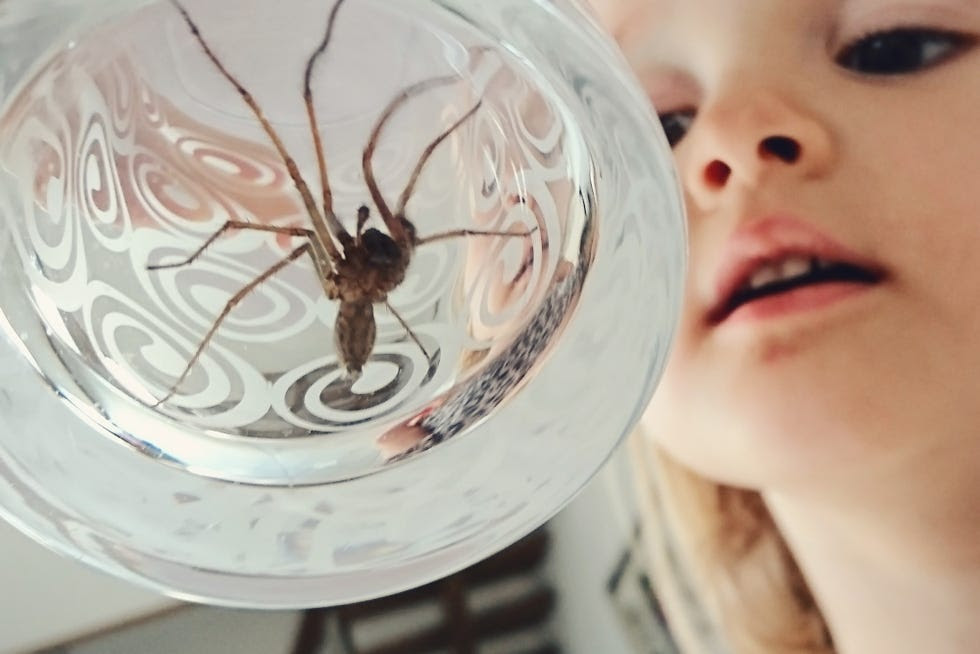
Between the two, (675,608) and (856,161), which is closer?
(856,161)

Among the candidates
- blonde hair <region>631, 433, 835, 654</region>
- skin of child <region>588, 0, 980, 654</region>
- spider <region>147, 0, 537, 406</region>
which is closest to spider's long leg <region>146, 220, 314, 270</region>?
spider <region>147, 0, 537, 406</region>

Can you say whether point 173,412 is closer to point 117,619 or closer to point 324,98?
point 324,98

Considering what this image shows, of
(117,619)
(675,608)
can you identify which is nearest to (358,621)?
(117,619)

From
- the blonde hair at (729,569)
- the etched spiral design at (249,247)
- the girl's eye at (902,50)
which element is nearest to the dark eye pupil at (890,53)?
the girl's eye at (902,50)

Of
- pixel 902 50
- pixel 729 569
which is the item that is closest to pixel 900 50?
pixel 902 50

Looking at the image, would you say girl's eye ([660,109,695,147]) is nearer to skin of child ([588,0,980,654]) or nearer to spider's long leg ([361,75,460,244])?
skin of child ([588,0,980,654])

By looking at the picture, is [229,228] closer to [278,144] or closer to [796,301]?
[278,144]

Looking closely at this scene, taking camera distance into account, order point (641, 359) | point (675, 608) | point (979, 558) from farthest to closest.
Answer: point (675, 608) < point (979, 558) < point (641, 359)
